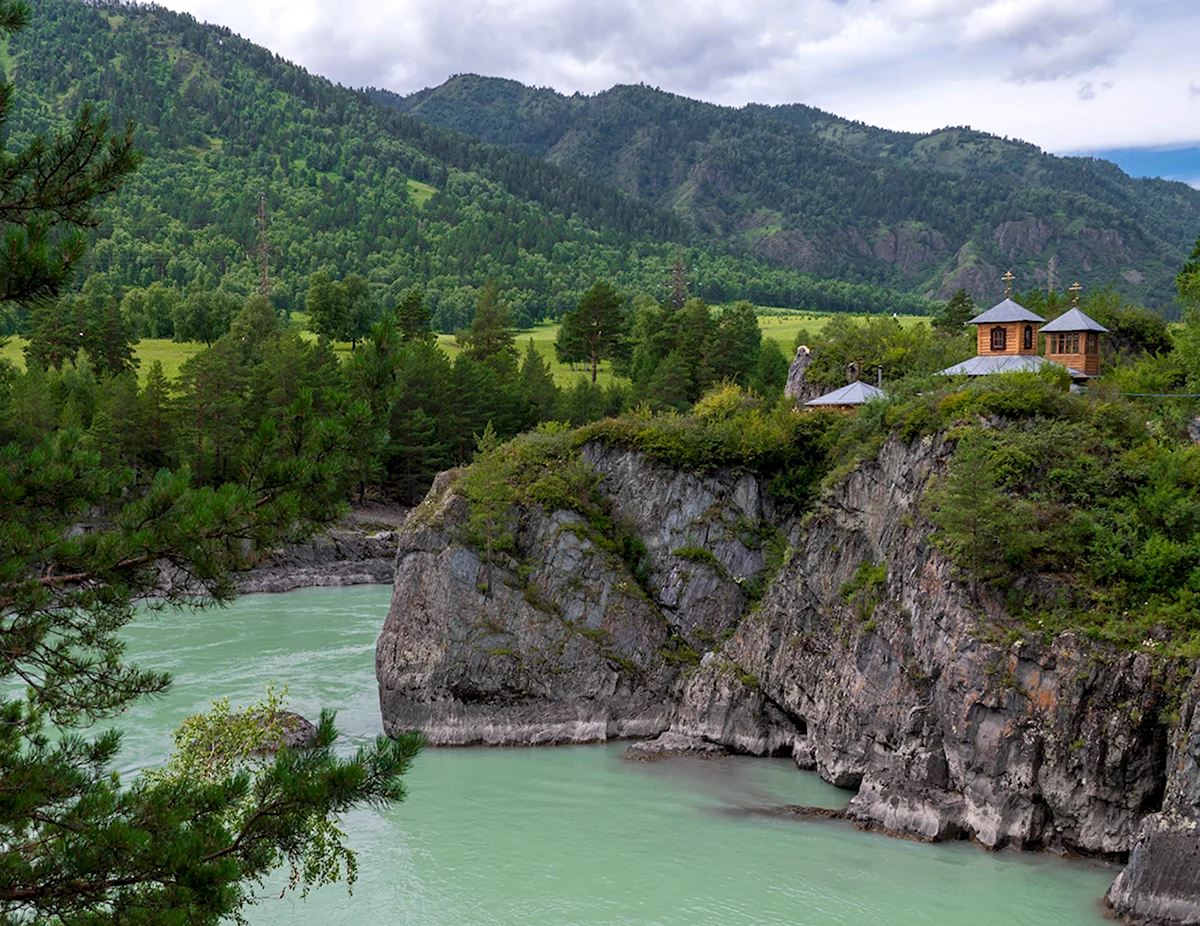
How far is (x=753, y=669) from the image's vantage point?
3288cm

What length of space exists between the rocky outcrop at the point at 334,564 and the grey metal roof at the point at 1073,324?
36.7 meters

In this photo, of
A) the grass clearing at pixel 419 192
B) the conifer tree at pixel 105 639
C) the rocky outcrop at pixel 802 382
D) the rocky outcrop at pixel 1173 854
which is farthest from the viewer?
the grass clearing at pixel 419 192

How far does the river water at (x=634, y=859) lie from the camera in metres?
22.8

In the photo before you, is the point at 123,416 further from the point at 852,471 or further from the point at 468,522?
the point at 852,471

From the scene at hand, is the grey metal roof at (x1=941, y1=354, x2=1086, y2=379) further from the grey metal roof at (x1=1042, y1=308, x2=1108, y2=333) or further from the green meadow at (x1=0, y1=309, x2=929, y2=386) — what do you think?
the green meadow at (x1=0, y1=309, x2=929, y2=386)

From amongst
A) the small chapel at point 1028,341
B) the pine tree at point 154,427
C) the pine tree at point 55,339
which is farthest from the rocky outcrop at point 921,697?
the pine tree at point 55,339

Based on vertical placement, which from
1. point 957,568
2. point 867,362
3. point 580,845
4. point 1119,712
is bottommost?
point 580,845

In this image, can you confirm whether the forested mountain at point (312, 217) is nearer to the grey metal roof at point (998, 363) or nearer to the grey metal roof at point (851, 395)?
the grey metal roof at point (851, 395)

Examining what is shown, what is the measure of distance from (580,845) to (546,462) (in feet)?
48.8

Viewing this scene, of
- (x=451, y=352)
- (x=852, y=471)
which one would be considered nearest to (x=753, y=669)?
(x=852, y=471)

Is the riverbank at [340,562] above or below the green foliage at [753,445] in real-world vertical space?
below

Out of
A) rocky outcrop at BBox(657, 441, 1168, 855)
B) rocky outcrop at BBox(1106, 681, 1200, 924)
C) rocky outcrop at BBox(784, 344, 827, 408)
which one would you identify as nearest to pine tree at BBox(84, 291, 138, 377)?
rocky outcrop at BBox(784, 344, 827, 408)

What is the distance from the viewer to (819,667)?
30984 mm

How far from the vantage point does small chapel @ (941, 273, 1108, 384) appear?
4125cm
